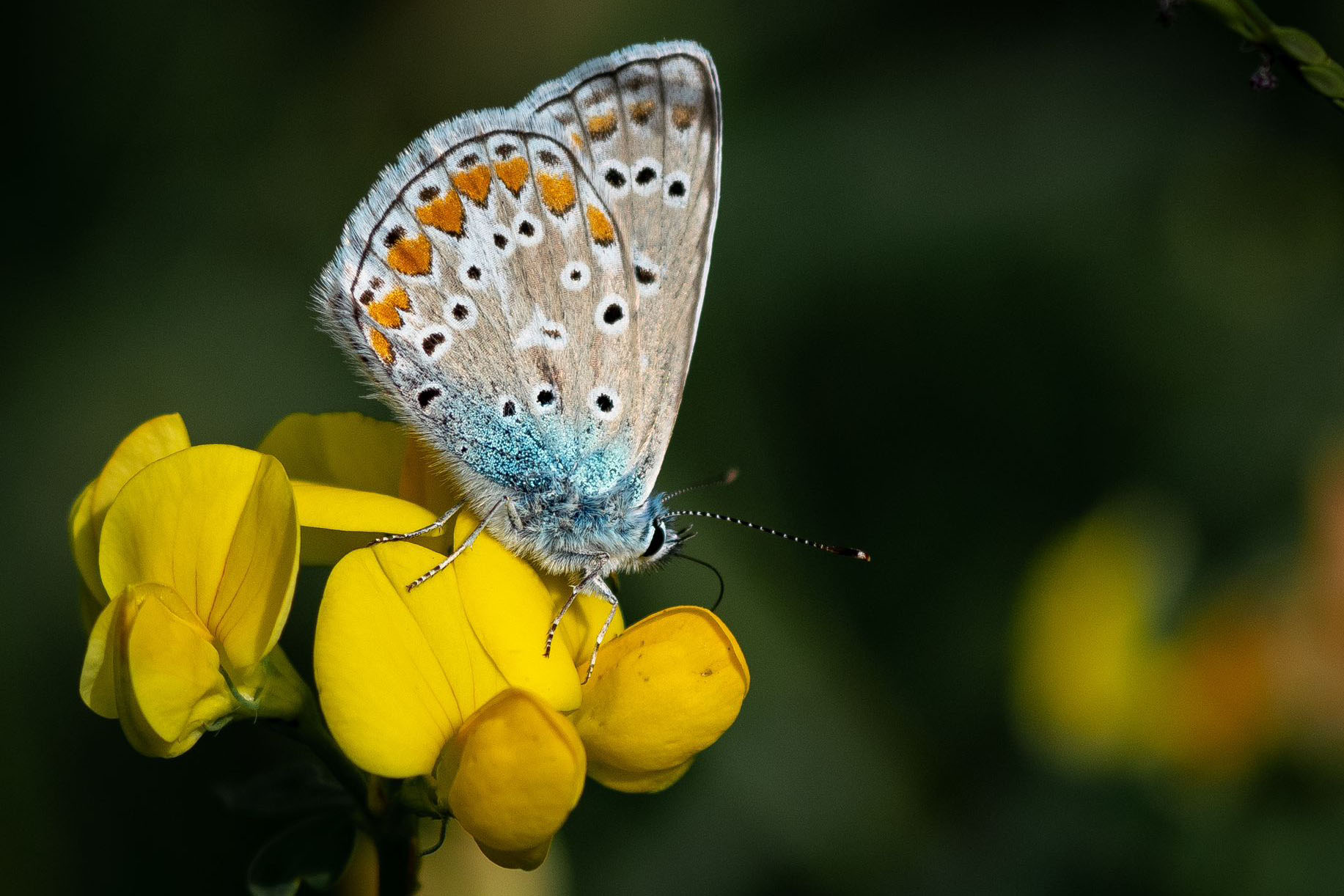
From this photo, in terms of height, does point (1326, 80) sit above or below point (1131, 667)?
above

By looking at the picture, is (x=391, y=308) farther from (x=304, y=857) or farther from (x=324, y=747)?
(x=304, y=857)

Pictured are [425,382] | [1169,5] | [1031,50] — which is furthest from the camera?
[1031,50]

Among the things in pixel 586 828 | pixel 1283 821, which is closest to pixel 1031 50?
pixel 1283 821

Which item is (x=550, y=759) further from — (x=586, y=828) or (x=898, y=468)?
(x=898, y=468)

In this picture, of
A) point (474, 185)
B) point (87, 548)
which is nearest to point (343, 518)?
point (87, 548)

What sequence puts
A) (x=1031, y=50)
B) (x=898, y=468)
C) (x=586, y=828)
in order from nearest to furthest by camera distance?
(x=586, y=828), (x=898, y=468), (x=1031, y=50)

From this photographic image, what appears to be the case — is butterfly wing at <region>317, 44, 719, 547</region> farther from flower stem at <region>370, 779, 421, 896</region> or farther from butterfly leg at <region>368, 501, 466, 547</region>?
flower stem at <region>370, 779, 421, 896</region>
